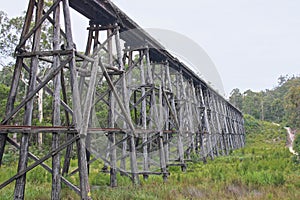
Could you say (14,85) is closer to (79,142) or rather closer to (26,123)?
(26,123)

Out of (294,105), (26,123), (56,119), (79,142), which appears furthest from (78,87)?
(294,105)

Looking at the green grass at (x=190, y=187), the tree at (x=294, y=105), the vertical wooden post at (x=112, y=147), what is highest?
the tree at (x=294, y=105)

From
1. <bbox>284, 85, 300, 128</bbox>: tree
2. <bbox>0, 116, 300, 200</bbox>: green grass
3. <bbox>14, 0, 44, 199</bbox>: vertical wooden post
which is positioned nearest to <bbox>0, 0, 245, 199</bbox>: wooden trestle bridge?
A: <bbox>14, 0, 44, 199</bbox>: vertical wooden post

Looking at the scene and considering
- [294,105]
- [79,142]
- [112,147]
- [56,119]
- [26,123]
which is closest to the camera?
[79,142]

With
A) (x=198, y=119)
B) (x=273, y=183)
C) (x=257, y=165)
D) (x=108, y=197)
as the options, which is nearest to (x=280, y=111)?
(x=198, y=119)

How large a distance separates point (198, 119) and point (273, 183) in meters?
7.13

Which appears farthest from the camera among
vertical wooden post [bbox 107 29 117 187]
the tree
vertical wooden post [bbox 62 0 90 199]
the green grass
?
the tree

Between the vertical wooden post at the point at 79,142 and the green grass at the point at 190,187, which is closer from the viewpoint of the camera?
the vertical wooden post at the point at 79,142

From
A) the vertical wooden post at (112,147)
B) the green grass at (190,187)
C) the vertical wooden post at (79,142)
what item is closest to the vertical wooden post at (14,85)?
the vertical wooden post at (79,142)

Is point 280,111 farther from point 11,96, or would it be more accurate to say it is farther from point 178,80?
point 11,96

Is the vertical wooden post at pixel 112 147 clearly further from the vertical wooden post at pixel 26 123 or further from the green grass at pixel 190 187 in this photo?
the vertical wooden post at pixel 26 123

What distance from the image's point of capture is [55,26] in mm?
4887

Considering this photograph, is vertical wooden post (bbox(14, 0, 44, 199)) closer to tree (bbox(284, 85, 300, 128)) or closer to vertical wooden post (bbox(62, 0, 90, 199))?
vertical wooden post (bbox(62, 0, 90, 199))

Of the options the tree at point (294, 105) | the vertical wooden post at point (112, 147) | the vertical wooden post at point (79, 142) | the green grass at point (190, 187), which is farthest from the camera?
the tree at point (294, 105)
